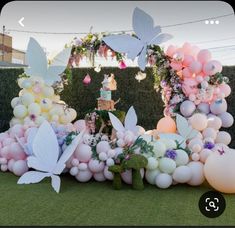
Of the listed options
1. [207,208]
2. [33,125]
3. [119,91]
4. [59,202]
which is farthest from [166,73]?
[207,208]

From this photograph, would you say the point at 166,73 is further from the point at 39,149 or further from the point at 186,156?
the point at 39,149

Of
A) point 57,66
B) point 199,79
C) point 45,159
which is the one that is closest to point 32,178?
point 45,159

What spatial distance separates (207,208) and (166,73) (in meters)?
3.90

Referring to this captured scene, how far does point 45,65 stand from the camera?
6.13 m

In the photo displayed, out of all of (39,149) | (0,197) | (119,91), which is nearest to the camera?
(0,197)

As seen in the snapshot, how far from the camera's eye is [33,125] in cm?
564

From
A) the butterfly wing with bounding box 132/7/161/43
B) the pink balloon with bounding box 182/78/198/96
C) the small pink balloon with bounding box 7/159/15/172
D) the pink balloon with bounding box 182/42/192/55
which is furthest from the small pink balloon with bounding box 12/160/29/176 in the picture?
the pink balloon with bounding box 182/42/192/55

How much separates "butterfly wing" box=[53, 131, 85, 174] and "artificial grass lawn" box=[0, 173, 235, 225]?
221 millimetres

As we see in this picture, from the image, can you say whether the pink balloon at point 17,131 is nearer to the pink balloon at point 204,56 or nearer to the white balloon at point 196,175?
the white balloon at point 196,175

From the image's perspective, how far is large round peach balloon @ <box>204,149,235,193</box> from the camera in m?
3.89

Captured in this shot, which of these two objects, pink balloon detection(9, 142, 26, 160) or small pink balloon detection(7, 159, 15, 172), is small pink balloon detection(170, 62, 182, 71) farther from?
small pink balloon detection(7, 159, 15, 172)

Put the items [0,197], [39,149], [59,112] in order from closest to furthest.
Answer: [0,197]
[39,149]
[59,112]

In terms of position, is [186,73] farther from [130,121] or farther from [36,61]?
[36,61]

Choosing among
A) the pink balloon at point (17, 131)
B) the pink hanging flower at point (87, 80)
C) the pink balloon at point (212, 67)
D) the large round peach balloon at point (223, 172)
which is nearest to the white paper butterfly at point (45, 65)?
the pink hanging flower at point (87, 80)
